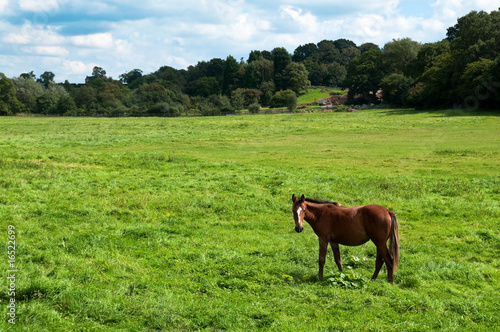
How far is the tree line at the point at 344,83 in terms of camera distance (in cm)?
6725

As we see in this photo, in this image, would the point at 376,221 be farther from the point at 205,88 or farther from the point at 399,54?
the point at 205,88

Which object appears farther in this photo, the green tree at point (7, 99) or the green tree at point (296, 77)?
the green tree at point (296, 77)

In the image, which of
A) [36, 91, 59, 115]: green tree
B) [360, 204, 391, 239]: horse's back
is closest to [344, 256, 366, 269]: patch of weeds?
[360, 204, 391, 239]: horse's back

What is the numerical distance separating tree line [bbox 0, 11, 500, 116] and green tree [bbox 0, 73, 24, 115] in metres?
0.22

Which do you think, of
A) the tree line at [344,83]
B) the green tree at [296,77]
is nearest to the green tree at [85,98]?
the tree line at [344,83]

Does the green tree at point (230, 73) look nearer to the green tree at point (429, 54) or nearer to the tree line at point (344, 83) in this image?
the tree line at point (344, 83)

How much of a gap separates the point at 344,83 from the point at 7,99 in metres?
87.6

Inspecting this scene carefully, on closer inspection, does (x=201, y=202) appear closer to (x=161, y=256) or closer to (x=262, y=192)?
(x=262, y=192)

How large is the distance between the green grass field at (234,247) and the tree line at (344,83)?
48.1 meters

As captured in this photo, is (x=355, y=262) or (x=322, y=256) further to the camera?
(x=355, y=262)

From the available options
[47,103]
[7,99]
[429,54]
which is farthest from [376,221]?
[47,103]

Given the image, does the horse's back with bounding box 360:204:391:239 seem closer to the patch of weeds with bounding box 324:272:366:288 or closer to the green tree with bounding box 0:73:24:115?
the patch of weeds with bounding box 324:272:366:288

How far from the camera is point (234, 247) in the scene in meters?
11.9

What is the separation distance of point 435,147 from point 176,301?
30818 mm
